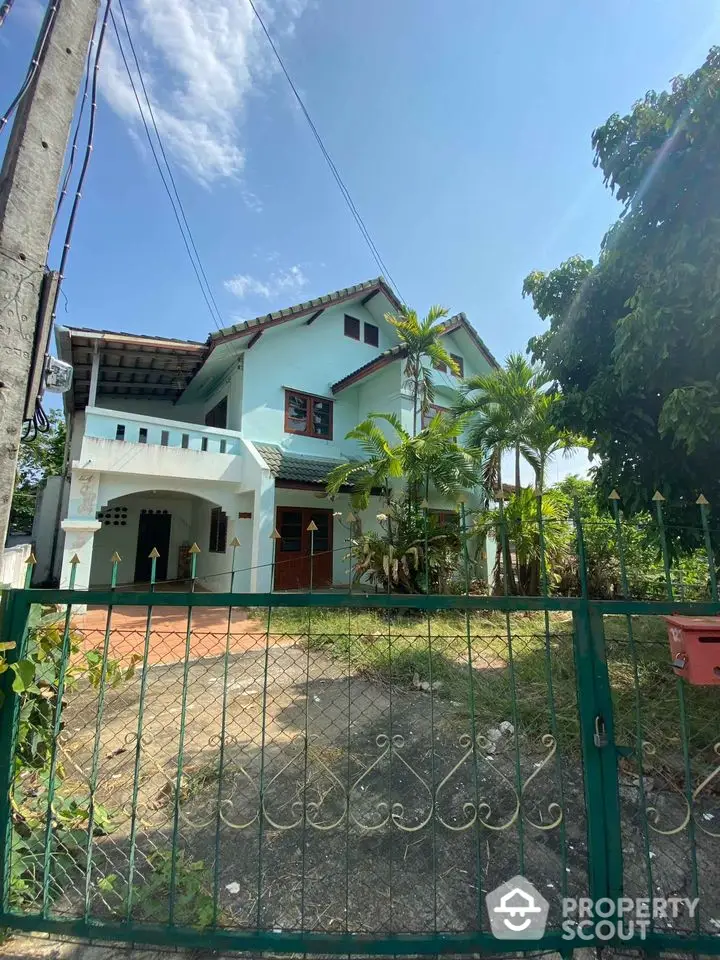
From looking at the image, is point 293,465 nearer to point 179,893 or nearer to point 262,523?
point 262,523

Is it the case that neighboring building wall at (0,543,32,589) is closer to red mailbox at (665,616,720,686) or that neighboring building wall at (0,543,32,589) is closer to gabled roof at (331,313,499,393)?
red mailbox at (665,616,720,686)

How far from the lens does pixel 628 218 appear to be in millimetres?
3945

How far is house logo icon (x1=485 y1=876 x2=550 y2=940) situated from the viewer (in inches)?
69.4

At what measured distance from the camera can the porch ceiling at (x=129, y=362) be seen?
8.75 m

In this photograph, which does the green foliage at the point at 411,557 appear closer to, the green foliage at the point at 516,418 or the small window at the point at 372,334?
the green foliage at the point at 516,418

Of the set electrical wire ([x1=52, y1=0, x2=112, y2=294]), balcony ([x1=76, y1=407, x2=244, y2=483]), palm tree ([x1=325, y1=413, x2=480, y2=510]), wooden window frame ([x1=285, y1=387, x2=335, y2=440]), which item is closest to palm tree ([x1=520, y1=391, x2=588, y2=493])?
palm tree ([x1=325, y1=413, x2=480, y2=510])

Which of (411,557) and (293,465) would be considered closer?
(411,557)

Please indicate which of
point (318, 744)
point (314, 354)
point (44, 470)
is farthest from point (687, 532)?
point (44, 470)

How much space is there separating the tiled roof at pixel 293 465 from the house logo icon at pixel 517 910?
326 inches

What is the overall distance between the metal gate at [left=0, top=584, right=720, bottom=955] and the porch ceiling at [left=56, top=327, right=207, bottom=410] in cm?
754

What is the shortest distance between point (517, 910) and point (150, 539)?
1387 cm

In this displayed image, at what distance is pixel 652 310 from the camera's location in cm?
347

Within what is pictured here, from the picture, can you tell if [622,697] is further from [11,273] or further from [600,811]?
[11,273]

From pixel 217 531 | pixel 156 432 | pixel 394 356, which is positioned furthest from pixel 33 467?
pixel 394 356
